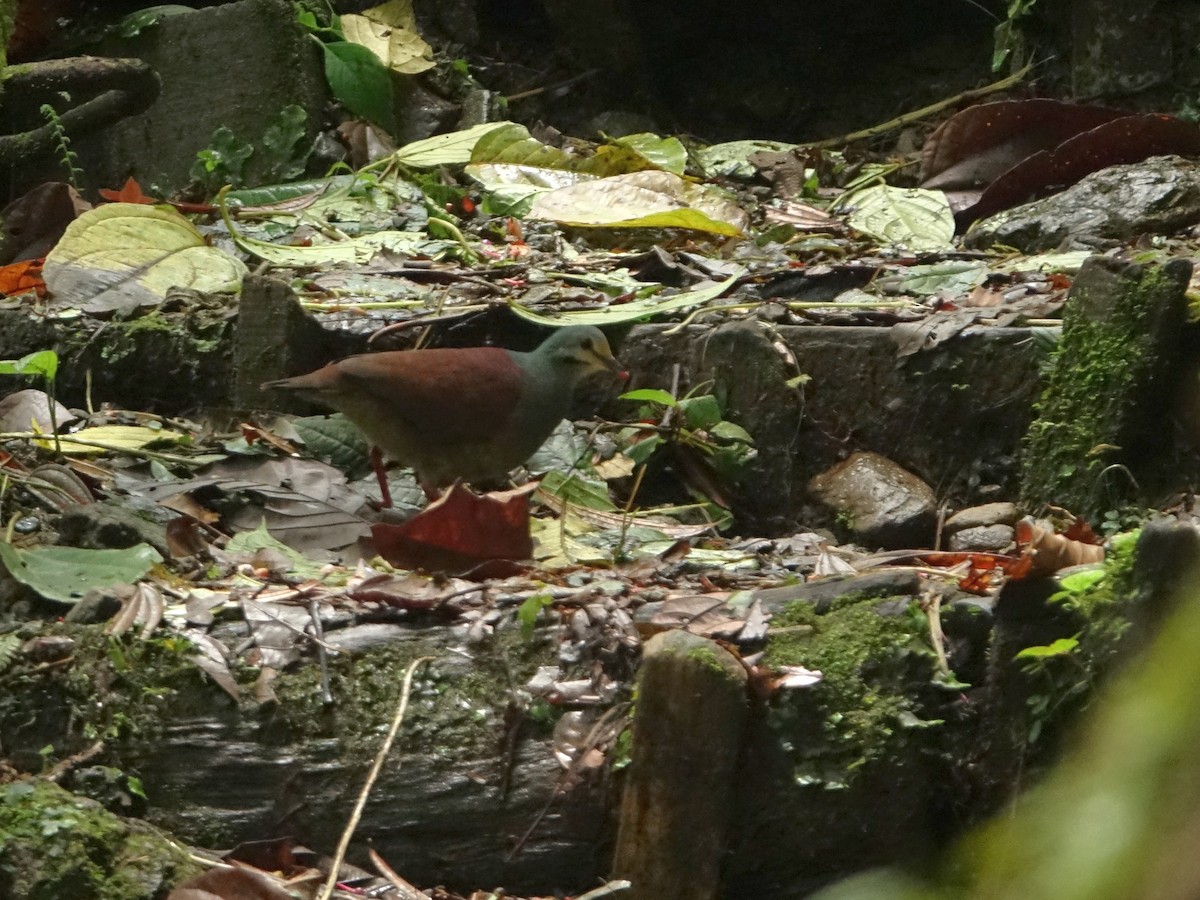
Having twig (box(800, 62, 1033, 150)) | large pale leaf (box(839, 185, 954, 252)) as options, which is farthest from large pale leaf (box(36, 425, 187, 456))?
twig (box(800, 62, 1033, 150))

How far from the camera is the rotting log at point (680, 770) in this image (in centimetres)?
228

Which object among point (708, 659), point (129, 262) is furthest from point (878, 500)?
point (129, 262)

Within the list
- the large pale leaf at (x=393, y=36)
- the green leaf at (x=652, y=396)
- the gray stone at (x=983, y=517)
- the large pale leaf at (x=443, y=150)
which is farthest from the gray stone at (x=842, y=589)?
the large pale leaf at (x=393, y=36)

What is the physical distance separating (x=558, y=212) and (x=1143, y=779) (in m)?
5.36

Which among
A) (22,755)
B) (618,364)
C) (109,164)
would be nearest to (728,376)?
(618,364)

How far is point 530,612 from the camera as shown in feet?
8.52

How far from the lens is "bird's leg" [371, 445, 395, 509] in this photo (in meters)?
4.10

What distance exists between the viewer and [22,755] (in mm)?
2555

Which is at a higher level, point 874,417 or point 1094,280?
point 1094,280

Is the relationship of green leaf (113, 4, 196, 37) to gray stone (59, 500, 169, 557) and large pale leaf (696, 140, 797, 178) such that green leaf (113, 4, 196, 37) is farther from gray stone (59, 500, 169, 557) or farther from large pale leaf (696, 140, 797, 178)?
gray stone (59, 500, 169, 557)

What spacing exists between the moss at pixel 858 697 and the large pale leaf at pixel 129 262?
3.32 m

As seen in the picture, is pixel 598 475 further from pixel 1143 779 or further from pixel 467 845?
pixel 1143 779

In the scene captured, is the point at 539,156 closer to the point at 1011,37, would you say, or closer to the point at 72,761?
the point at 1011,37

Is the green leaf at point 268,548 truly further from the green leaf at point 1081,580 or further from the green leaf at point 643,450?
the green leaf at point 1081,580
